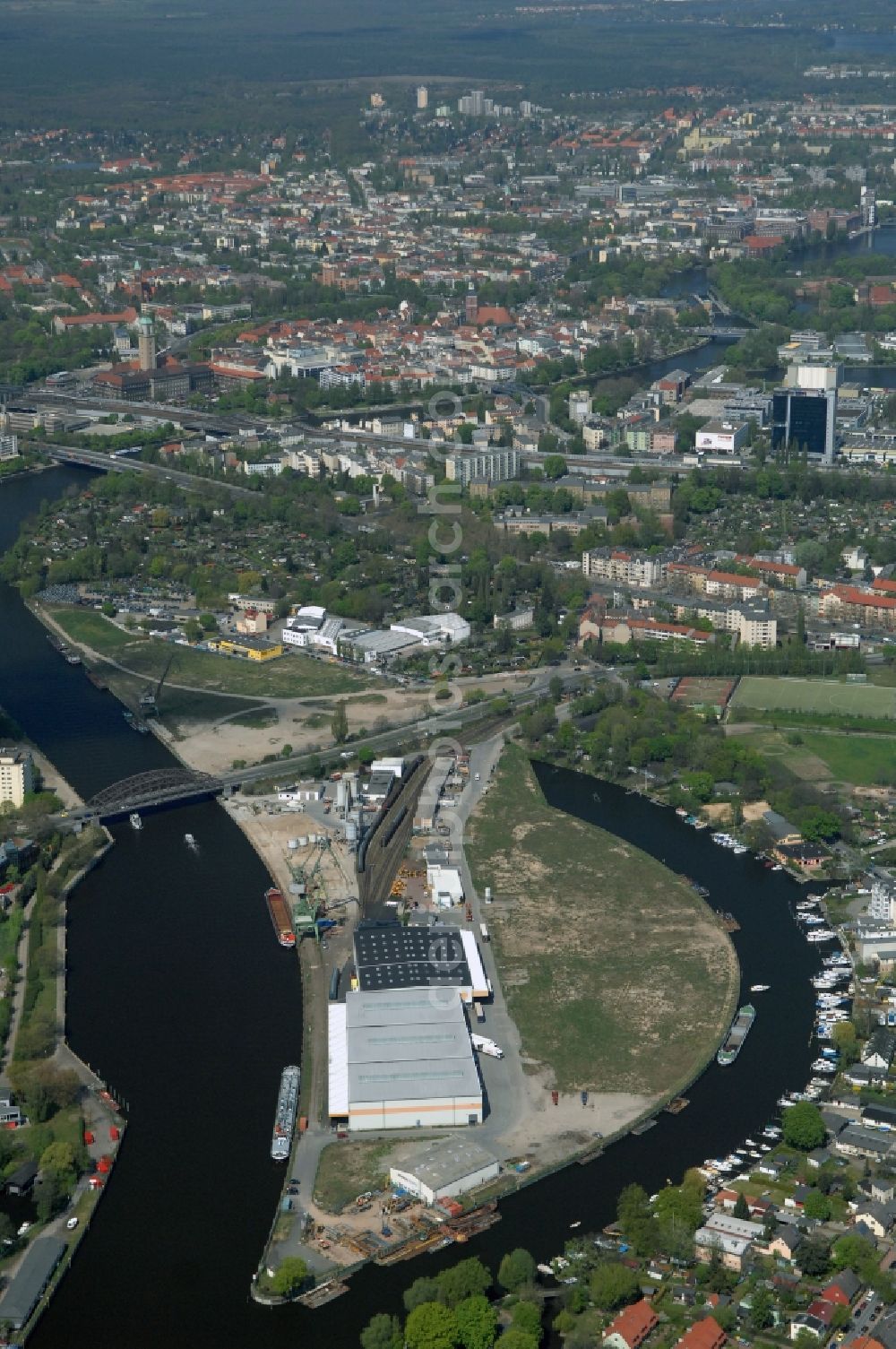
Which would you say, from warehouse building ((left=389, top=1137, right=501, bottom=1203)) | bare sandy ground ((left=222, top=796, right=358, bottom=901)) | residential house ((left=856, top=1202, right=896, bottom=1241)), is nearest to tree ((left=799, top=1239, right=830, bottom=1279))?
residential house ((left=856, top=1202, right=896, bottom=1241))

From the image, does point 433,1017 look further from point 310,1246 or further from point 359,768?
point 359,768

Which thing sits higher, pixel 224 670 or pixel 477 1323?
pixel 477 1323

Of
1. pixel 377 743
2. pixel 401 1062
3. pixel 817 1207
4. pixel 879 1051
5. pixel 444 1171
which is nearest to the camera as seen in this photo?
pixel 817 1207

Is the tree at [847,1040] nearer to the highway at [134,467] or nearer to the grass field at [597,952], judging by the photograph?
the grass field at [597,952]

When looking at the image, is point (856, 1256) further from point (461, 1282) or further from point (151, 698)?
point (151, 698)

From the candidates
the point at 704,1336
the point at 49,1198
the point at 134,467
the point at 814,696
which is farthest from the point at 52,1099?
the point at 134,467

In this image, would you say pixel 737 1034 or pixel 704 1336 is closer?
pixel 704 1336

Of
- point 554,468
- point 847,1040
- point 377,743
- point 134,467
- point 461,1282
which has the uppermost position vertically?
point 461,1282
